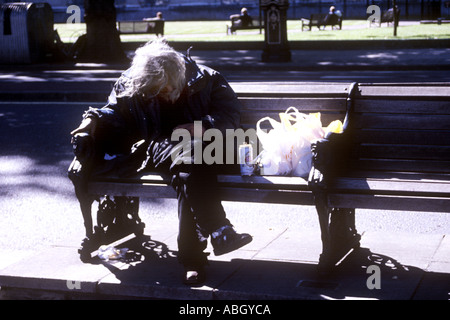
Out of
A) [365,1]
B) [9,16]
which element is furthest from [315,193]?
[365,1]

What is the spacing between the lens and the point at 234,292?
4.12 metres

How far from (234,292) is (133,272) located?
0.69 metres

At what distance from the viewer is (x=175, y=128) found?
15.3ft

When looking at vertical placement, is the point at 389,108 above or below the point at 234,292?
above

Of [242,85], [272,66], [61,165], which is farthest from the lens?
[272,66]

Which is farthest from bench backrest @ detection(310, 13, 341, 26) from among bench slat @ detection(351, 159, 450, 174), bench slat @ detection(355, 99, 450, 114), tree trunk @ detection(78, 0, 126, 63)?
bench slat @ detection(351, 159, 450, 174)

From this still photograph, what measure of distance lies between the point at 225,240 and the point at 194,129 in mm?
724

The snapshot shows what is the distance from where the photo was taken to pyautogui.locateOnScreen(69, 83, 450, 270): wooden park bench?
425 centimetres

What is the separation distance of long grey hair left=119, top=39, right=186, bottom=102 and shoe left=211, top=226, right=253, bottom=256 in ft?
2.85

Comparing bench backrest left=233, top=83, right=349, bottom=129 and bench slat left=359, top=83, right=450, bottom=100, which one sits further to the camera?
bench backrest left=233, top=83, right=349, bottom=129

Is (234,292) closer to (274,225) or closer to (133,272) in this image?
(133,272)

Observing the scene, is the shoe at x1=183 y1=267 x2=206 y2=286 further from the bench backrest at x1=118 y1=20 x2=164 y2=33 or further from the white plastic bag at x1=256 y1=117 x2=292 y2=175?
the bench backrest at x1=118 y1=20 x2=164 y2=33

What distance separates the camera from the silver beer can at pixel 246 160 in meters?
4.64
